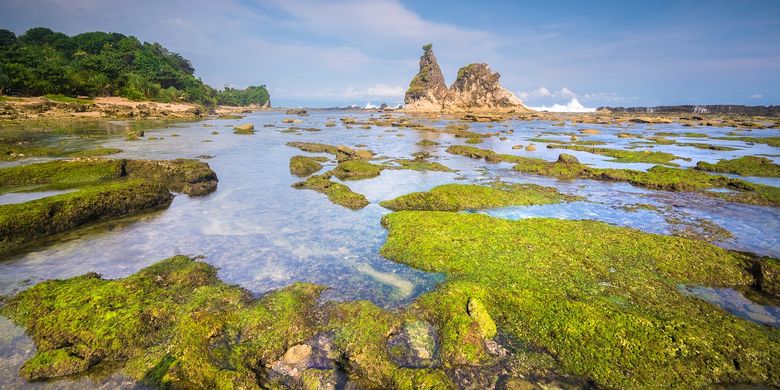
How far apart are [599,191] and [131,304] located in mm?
25319

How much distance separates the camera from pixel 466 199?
19.9 m

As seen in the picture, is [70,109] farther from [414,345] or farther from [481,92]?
[481,92]

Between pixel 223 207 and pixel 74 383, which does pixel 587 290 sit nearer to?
pixel 74 383

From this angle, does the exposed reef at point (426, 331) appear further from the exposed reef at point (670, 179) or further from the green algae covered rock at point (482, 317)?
the exposed reef at point (670, 179)

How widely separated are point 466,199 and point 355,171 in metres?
10.8

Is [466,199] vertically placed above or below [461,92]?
below

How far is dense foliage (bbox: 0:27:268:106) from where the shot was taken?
242ft

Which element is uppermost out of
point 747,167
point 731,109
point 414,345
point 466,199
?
point 731,109

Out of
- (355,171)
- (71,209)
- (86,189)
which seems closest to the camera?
(71,209)

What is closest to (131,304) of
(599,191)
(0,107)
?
(599,191)

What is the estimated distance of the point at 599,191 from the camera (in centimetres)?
2350

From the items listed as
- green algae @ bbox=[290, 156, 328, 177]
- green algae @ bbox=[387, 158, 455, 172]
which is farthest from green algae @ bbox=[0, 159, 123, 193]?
green algae @ bbox=[387, 158, 455, 172]

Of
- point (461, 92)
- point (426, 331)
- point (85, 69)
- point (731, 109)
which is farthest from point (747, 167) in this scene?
point (731, 109)

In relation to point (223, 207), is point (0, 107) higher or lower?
higher
